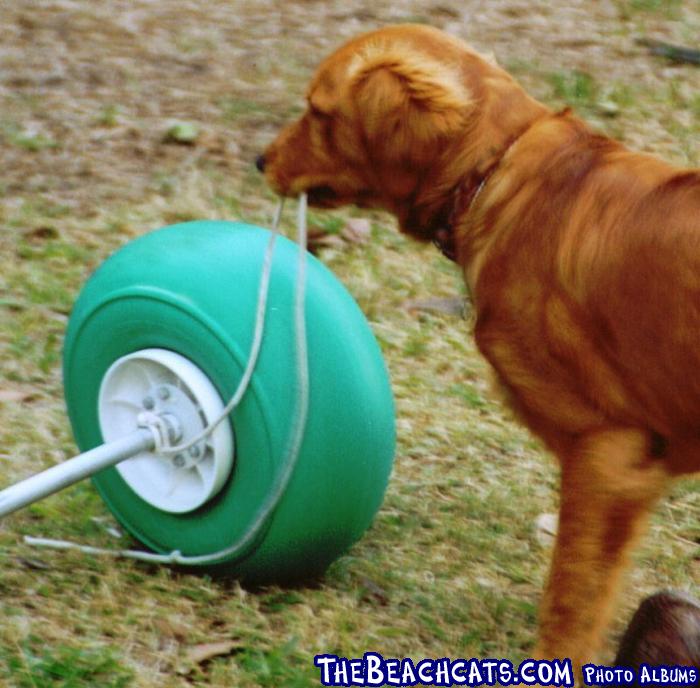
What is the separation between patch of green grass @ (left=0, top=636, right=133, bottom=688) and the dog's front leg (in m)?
1.06

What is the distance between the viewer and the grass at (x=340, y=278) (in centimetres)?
332

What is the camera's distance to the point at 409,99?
3.29 metres

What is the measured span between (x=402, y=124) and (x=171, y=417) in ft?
3.21

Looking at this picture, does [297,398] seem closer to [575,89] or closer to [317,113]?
[317,113]

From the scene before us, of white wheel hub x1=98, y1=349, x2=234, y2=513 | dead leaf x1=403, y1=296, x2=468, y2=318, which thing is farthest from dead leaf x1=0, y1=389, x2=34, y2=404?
dead leaf x1=403, y1=296, x2=468, y2=318

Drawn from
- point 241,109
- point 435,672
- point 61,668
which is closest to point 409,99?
point 435,672

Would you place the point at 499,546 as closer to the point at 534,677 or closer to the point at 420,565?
the point at 420,565

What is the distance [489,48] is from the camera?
25.7ft

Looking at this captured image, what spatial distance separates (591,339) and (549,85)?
15.5 feet

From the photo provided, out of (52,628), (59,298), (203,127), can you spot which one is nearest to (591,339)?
(52,628)

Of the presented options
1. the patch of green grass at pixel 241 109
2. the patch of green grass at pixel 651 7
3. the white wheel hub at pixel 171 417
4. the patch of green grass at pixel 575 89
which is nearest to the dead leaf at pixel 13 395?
the white wheel hub at pixel 171 417

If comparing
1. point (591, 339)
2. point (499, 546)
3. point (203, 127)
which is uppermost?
point (591, 339)

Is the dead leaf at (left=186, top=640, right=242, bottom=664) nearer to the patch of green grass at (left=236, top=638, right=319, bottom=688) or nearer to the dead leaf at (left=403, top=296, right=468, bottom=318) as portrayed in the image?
the patch of green grass at (left=236, top=638, right=319, bottom=688)

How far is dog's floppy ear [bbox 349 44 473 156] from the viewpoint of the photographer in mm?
3273
